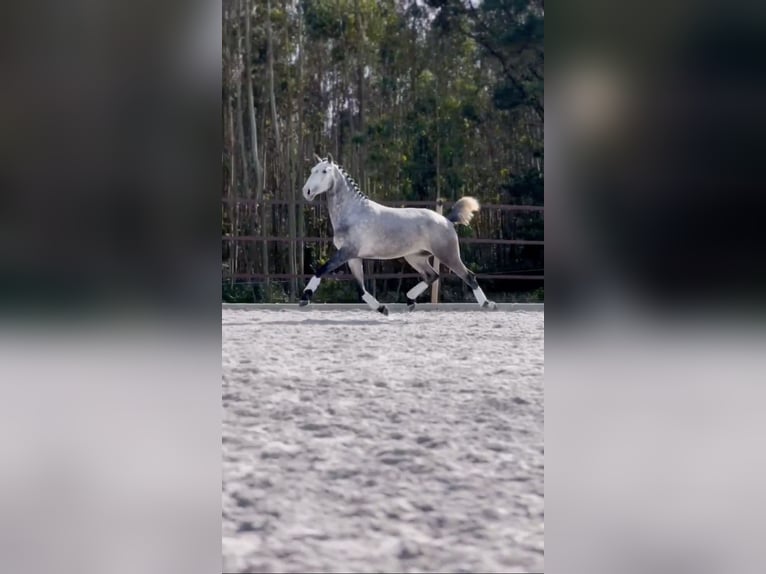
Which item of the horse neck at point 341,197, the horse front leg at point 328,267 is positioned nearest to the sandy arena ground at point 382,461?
the horse front leg at point 328,267

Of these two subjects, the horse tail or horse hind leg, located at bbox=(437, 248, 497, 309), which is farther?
the horse tail

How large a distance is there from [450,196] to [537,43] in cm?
205

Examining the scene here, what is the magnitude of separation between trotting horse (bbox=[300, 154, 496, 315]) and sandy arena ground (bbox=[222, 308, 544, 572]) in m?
1.78

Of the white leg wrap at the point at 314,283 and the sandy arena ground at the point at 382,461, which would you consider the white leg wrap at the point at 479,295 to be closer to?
the white leg wrap at the point at 314,283

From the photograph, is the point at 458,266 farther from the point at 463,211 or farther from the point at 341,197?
the point at 341,197

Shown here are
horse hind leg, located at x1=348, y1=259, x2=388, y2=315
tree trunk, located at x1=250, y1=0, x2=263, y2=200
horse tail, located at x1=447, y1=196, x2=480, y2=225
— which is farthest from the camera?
tree trunk, located at x1=250, y1=0, x2=263, y2=200

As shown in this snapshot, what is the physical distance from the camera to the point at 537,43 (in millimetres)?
7000

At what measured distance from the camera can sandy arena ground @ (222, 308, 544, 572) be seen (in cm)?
96

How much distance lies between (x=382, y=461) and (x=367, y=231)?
343 centimetres
